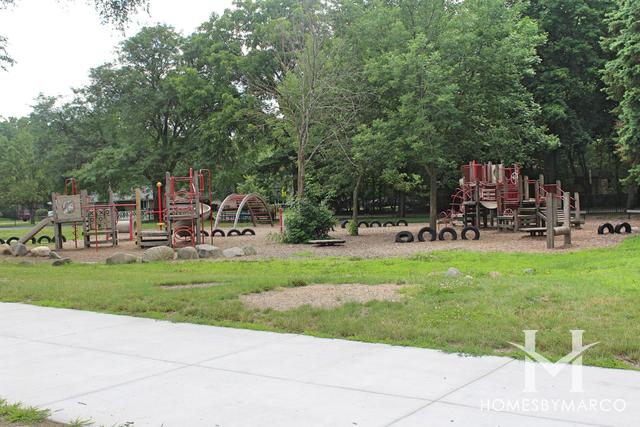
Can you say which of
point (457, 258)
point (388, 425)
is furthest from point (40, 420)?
point (457, 258)

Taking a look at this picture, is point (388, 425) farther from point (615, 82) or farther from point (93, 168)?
point (93, 168)

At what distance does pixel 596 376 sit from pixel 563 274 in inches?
273

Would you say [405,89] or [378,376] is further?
[405,89]

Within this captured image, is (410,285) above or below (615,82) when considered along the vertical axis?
below

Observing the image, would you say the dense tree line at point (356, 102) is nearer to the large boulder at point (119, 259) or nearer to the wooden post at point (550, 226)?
the wooden post at point (550, 226)

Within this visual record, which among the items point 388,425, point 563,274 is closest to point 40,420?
point 388,425

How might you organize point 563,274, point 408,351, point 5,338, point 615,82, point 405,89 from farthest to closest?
point 615,82, point 405,89, point 563,274, point 5,338, point 408,351

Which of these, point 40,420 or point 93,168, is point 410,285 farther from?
point 93,168

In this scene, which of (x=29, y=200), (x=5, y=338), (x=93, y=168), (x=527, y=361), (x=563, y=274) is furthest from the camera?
(x=29, y=200)

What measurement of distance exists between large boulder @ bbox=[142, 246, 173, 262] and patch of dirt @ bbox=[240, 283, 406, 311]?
352 inches

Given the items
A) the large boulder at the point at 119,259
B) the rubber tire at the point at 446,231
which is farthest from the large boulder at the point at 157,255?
the rubber tire at the point at 446,231

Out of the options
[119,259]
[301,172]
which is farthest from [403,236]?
[119,259]

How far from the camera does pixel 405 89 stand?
2416 centimetres

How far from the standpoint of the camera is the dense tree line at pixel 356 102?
24219 mm
